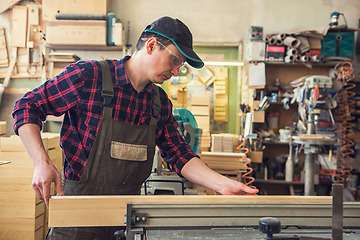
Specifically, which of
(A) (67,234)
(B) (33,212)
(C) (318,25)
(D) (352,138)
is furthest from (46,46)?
(D) (352,138)

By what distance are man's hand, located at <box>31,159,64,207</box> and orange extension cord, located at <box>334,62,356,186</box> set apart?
448 centimetres

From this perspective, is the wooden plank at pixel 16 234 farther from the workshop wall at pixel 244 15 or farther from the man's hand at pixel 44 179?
the workshop wall at pixel 244 15

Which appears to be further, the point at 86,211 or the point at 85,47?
the point at 85,47

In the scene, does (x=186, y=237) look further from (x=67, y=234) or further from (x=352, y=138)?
(x=352, y=138)

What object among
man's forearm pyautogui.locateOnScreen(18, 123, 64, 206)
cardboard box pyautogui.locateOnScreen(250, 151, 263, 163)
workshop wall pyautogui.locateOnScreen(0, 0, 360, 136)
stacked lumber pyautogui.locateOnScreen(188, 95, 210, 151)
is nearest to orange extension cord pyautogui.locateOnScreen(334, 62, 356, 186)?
workshop wall pyautogui.locateOnScreen(0, 0, 360, 136)

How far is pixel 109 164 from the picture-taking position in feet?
4.22

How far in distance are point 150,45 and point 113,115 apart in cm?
37

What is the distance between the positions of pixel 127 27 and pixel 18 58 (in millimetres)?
1819

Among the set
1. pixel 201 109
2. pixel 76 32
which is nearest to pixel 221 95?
pixel 201 109

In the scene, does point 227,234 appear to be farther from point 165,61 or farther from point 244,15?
point 244,15

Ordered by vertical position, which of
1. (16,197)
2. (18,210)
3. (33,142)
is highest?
(33,142)

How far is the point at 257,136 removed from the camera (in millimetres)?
4441

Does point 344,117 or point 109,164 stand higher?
point 344,117

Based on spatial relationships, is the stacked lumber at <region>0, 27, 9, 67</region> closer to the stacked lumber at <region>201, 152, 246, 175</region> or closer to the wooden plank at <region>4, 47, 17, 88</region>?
the wooden plank at <region>4, 47, 17, 88</region>
